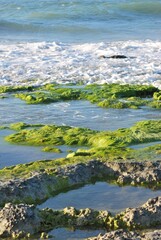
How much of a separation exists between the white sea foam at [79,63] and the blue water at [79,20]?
95.7 inches

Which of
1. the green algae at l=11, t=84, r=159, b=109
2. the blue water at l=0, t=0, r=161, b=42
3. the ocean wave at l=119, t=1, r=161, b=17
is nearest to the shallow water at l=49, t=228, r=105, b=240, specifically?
the green algae at l=11, t=84, r=159, b=109

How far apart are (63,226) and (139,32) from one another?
17805 mm

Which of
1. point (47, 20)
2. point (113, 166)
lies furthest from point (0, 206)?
point (47, 20)

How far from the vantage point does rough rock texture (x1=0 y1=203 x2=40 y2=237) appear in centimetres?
508

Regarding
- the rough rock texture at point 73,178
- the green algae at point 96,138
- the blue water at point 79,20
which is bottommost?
the rough rock texture at point 73,178

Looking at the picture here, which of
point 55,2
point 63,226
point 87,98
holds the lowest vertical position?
point 63,226

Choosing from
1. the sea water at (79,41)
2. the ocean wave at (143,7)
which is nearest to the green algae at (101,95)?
the sea water at (79,41)

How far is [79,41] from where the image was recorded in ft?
66.5

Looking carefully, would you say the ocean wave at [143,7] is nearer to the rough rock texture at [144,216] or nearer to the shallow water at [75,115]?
the shallow water at [75,115]

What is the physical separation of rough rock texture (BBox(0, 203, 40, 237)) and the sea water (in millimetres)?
7342

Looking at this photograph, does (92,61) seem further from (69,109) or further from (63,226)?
(63,226)

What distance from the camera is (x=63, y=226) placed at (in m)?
5.27

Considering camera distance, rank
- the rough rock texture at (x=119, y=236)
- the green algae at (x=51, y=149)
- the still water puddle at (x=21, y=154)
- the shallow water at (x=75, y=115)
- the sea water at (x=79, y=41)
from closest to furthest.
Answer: the rough rock texture at (x=119, y=236)
the still water puddle at (x=21, y=154)
the green algae at (x=51, y=149)
the shallow water at (x=75, y=115)
the sea water at (x=79, y=41)

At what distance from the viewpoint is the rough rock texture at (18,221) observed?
16.7 ft
